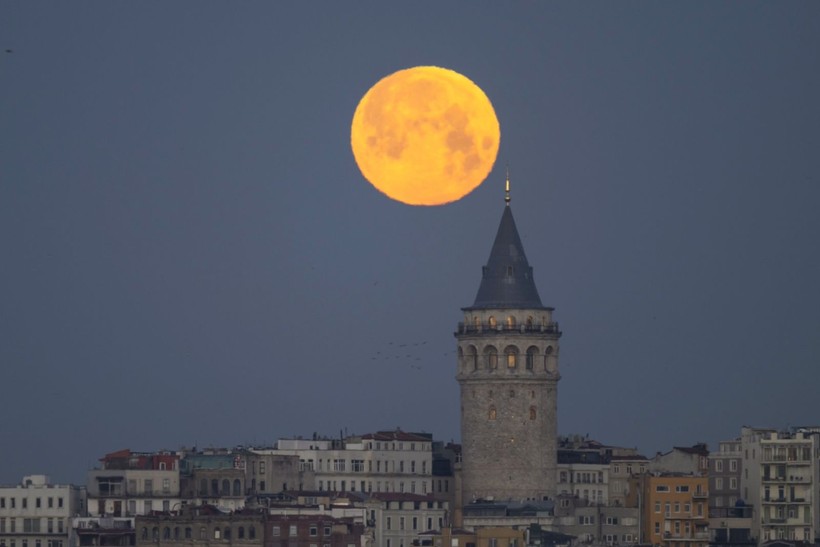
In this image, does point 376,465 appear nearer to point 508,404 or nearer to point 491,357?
point 491,357

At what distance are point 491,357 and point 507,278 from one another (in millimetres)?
3794

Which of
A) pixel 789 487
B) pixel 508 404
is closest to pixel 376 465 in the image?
pixel 508 404

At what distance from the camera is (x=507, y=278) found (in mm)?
176875

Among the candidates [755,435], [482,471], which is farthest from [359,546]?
[755,435]

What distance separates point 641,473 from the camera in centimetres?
17775

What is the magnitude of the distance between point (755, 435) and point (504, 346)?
1284 cm

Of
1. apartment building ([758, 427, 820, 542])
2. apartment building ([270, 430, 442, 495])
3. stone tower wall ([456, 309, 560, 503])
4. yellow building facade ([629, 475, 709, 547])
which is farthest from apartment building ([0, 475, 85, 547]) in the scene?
apartment building ([758, 427, 820, 542])

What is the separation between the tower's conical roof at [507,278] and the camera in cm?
17650

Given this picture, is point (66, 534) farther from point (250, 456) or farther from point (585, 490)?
point (585, 490)

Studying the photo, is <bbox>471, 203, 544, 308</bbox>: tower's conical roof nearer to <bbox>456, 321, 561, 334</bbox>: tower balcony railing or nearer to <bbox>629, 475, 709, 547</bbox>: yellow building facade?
<bbox>456, 321, 561, 334</bbox>: tower balcony railing

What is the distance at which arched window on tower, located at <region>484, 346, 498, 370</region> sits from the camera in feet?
576

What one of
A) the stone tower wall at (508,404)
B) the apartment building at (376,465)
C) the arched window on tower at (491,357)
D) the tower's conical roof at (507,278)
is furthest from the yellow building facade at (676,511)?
the apartment building at (376,465)

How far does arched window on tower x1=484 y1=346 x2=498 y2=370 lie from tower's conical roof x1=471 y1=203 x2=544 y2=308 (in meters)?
2.02

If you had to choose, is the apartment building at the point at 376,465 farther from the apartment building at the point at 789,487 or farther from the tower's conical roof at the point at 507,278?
the apartment building at the point at 789,487
